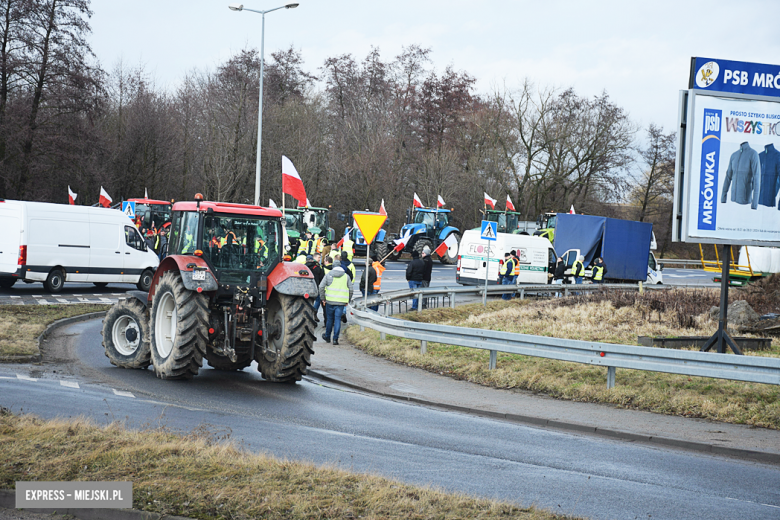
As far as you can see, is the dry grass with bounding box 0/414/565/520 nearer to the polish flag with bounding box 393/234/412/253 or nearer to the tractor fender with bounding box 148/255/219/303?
the tractor fender with bounding box 148/255/219/303

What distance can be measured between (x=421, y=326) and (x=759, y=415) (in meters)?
5.91

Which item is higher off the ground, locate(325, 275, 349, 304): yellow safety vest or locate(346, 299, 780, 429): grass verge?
locate(325, 275, 349, 304): yellow safety vest

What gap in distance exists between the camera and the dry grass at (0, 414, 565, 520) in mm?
5086

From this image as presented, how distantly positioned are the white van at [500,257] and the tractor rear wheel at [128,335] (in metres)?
16.9

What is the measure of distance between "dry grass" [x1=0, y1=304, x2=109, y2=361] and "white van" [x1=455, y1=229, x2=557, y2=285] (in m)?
13.3

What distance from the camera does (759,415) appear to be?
9.62 m

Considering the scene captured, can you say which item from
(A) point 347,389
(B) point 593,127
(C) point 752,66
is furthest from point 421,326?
(B) point 593,127

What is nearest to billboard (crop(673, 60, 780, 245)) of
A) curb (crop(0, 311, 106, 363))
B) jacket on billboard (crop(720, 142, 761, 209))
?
jacket on billboard (crop(720, 142, 761, 209))

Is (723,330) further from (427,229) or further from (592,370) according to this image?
(427,229)

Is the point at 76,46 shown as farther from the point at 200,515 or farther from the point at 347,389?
the point at 200,515

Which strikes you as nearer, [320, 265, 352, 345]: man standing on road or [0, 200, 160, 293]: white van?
[320, 265, 352, 345]: man standing on road

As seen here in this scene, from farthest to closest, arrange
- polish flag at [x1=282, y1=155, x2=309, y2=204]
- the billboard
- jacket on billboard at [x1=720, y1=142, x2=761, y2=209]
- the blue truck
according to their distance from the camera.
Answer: the blue truck, polish flag at [x1=282, y1=155, x2=309, y2=204], jacket on billboard at [x1=720, y1=142, x2=761, y2=209], the billboard

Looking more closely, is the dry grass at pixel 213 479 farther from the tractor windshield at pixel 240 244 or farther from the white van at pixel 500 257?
the white van at pixel 500 257

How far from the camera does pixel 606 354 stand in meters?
11.1
